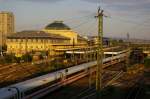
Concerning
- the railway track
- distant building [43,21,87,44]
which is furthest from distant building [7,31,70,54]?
the railway track

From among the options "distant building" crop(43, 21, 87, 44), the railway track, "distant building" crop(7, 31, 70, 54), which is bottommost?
the railway track

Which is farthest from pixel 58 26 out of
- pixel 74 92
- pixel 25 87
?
pixel 25 87

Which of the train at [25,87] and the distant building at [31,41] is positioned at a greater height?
the distant building at [31,41]

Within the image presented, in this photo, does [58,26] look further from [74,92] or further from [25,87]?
[25,87]

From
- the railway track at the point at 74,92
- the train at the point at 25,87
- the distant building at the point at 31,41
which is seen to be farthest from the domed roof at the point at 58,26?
the train at the point at 25,87

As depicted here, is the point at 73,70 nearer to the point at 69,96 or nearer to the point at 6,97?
the point at 69,96

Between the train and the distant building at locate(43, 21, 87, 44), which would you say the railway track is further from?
the distant building at locate(43, 21, 87, 44)

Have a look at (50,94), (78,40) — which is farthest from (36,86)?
(78,40)

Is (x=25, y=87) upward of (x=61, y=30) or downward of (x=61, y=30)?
downward

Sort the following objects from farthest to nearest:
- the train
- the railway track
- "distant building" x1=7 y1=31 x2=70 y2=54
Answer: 1. "distant building" x1=7 y1=31 x2=70 y2=54
2. the railway track
3. the train

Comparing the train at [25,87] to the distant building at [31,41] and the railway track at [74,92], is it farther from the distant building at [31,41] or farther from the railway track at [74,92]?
the distant building at [31,41]

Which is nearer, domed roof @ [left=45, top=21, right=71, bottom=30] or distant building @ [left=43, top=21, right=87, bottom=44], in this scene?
distant building @ [left=43, top=21, right=87, bottom=44]

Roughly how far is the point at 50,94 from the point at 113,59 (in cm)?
4425

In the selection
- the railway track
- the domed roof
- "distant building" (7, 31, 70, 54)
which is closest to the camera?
the railway track
